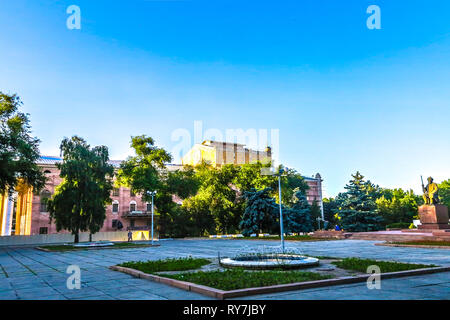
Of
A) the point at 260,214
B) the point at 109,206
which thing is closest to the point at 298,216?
the point at 260,214

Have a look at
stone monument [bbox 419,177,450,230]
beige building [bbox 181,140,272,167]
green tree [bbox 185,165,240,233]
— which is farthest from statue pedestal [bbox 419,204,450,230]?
beige building [bbox 181,140,272,167]

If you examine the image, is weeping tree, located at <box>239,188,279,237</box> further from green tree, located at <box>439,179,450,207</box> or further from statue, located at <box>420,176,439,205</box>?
green tree, located at <box>439,179,450,207</box>

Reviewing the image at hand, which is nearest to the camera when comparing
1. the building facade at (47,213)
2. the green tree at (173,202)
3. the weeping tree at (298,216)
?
the weeping tree at (298,216)

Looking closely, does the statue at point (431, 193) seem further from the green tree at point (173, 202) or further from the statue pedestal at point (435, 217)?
the green tree at point (173, 202)

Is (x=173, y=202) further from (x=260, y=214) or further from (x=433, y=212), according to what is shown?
(x=433, y=212)

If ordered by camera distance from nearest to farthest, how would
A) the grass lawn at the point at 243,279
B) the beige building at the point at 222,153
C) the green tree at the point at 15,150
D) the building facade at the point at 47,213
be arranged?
the grass lawn at the point at 243,279
the green tree at the point at 15,150
the building facade at the point at 47,213
the beige building at the point at 222,153

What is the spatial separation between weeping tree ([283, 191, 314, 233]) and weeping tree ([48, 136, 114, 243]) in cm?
2158

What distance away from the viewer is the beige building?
59750mm

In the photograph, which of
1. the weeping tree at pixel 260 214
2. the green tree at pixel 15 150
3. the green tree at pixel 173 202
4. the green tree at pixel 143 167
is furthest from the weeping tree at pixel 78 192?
the weeping tree at pixel 260 214

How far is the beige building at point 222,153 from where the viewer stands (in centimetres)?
5975

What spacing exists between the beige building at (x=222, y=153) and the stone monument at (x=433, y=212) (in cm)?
3183

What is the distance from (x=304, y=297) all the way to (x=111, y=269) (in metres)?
7.47

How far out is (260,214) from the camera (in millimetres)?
38406
